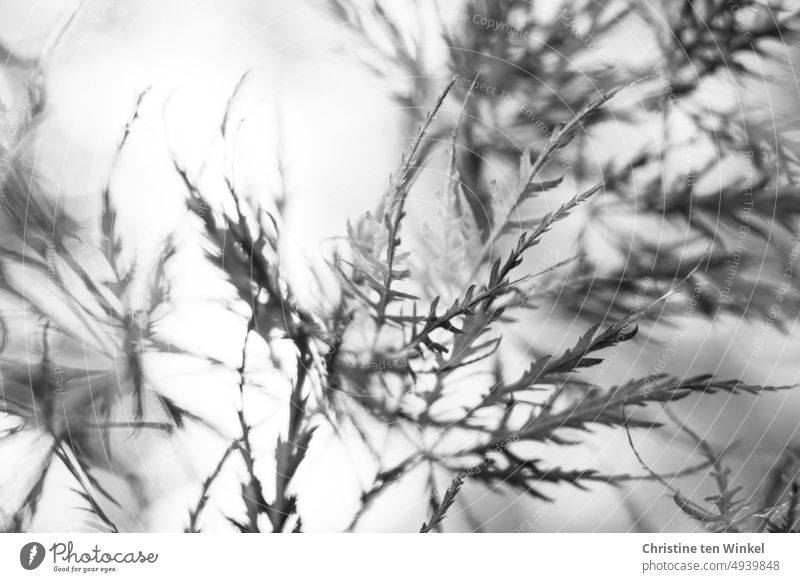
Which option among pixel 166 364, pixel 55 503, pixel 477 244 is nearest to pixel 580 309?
pixel 477 244

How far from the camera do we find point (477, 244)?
21.2 inches

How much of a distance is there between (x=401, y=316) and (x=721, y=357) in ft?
0.90

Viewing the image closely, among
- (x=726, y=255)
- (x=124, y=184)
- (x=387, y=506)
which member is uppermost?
(x=124, y=184)

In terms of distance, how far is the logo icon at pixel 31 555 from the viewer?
1.70 ft

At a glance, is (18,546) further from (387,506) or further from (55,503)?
(387,506)

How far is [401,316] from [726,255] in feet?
0.92

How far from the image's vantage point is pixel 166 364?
53 centimetres

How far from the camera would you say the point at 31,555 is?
52 centimetres

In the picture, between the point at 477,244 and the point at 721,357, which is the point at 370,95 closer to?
the point at 477,244

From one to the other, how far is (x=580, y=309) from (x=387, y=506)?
Result: 0.74 feet

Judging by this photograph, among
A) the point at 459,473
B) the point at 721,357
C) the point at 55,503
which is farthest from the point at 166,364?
the point at 721,357

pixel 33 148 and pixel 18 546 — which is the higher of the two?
pixel 33 148

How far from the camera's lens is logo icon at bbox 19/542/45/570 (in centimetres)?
52

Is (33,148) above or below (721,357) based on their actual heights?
above
